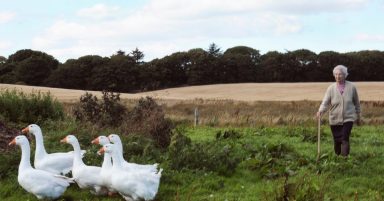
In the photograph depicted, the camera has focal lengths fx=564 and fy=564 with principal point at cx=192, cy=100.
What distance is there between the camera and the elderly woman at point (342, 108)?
1202cm

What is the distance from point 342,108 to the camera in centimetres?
1202

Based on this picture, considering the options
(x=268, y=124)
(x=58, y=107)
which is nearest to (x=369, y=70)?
(x=268, y=124)

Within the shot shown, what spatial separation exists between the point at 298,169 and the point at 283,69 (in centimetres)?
6159

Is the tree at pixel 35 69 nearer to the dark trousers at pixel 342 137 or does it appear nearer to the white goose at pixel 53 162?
the dark trousers at pixel 342 137

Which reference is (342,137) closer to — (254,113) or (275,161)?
(275,161)

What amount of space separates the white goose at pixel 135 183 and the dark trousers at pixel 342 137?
5157mm

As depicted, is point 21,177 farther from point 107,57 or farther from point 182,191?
point 107,57

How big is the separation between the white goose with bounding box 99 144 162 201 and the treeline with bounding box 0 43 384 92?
183 feet

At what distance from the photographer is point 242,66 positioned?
7219 centimetres

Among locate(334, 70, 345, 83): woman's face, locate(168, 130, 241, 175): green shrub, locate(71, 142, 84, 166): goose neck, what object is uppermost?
locate(334, 70, 345, 83): woman's face

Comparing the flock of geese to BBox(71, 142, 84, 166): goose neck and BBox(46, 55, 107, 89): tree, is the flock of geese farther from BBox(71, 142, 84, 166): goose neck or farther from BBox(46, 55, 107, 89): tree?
BBox(46, 55, 107, 89): tree

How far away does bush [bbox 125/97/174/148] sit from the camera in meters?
13.2

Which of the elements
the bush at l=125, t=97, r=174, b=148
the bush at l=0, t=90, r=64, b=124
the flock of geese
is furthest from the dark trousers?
the bush at l=0, t=90, r=64, b=124

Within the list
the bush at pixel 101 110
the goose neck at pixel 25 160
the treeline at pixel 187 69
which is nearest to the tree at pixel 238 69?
the treeline at pixel 187 69
